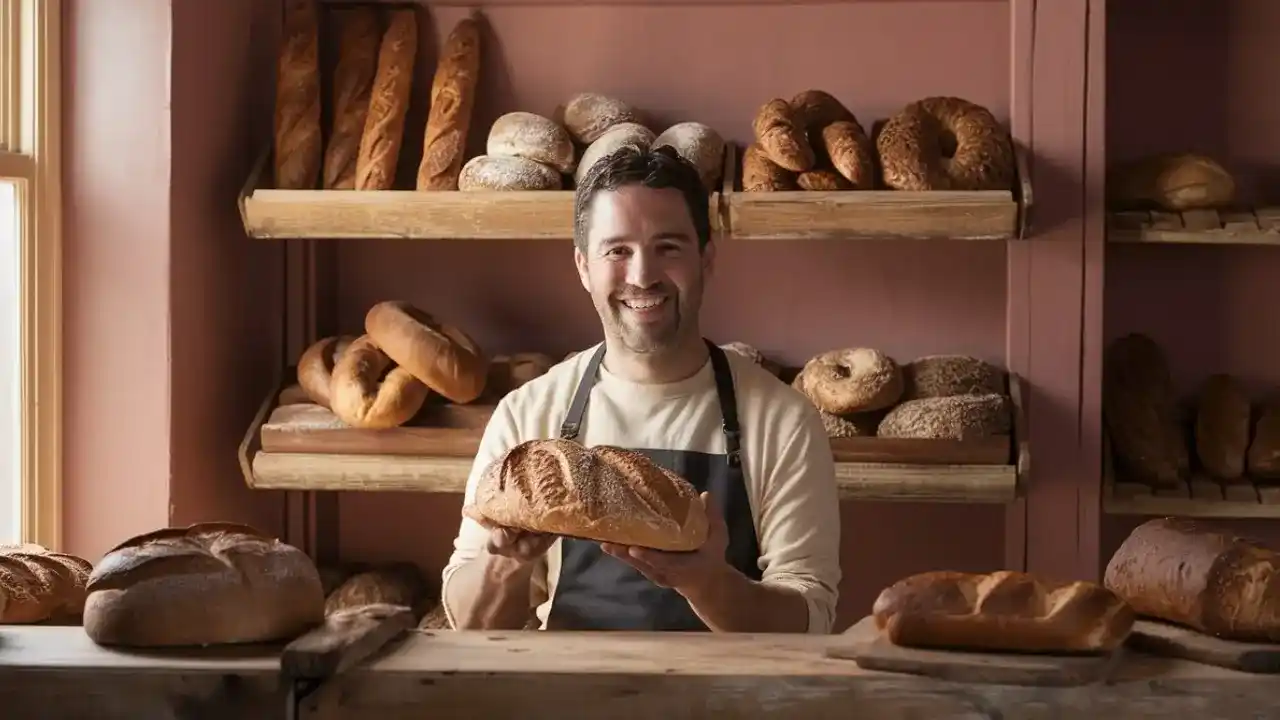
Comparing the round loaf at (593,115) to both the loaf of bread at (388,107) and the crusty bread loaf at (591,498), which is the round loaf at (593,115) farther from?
the crusty bread loaf at (591,498)

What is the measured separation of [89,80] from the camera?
281 centimetres

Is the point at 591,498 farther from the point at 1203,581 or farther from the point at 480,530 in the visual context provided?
the point at 1203,581

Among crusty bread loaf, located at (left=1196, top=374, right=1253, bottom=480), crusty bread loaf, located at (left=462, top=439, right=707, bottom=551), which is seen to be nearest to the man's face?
→ crusty bread loaf, located at (left=462, top=439, right=707, bottom=551)

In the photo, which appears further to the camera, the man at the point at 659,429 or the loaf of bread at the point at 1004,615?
the man at the point at 659,429

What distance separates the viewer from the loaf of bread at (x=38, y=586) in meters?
1.54

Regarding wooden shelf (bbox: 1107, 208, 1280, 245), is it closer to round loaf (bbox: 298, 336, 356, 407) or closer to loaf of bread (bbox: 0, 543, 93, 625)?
round loaf (bbox: 298, 336, 356, 407)

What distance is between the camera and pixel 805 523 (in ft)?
7.17

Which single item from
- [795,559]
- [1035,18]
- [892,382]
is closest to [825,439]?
[795,559]

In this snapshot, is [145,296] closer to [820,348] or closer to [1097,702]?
[820,348]

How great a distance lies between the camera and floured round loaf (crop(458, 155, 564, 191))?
2.89m

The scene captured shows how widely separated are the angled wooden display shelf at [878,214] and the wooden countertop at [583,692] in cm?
164

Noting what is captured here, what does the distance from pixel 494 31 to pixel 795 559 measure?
167 cm

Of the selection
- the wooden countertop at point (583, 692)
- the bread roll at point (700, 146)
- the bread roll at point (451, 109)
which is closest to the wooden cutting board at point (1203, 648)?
the wooden countertop at point (583, 692)

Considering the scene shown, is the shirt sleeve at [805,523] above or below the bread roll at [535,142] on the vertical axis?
below
